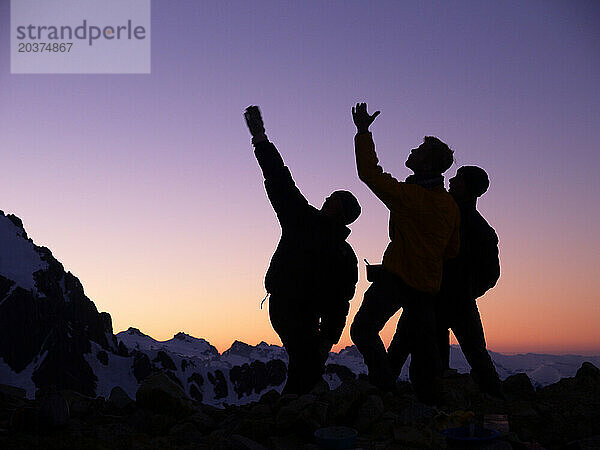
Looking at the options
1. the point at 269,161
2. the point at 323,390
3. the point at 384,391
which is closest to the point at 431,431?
the point at 384,391

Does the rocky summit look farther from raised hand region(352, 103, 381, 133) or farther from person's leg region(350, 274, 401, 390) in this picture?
raised hand region(352, 103, 381, 133)

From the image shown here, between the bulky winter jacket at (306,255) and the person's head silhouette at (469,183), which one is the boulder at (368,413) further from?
the person's head silhouette at (469,183)

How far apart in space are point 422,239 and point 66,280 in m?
154

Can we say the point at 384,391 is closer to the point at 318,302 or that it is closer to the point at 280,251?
the point at 318,302

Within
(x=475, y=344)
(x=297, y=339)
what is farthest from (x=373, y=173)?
(x=475, y=344)

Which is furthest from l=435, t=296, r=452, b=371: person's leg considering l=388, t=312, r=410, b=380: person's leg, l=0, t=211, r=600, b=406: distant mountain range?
l=0, t=211, r=600, b=406: distant mountain range

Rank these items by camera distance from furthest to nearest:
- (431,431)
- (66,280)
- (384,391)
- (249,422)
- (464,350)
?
1. (66,280)
2. (464,350)
3. (384,391)
4. (249,422)
5. (431,431)

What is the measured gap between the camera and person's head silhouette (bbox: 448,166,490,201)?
620cm

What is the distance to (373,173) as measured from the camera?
4812 mm

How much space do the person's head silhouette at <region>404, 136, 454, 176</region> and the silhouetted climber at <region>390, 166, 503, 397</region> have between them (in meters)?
1.02

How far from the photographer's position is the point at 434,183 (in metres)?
5.25

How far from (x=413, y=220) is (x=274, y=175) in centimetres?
143

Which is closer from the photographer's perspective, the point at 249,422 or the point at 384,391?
the point at 249,422

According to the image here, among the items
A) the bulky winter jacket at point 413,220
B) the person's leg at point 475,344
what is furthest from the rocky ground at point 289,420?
the bulky winter jacket at point 413,220
